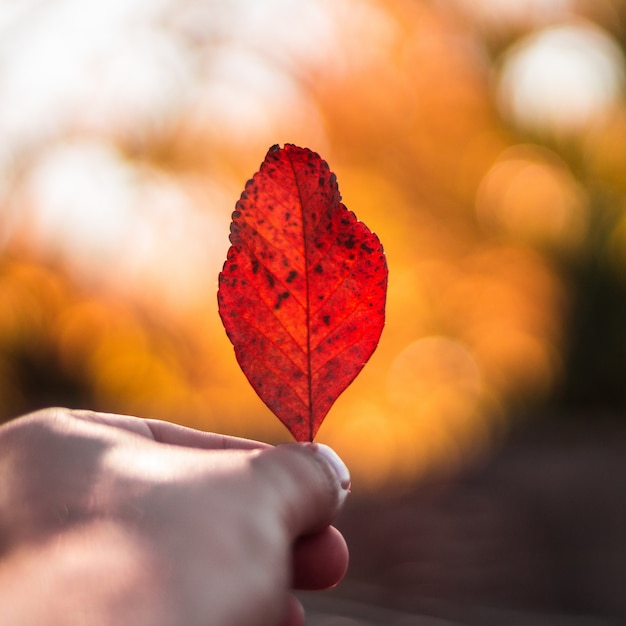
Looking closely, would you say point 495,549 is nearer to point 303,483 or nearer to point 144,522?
point 303,483

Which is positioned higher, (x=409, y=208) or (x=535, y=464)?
(x=409, y=208)

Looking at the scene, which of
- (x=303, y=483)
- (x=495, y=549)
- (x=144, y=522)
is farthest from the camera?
(x=495, y=549)

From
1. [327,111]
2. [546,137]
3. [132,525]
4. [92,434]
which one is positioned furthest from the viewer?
[546,137]

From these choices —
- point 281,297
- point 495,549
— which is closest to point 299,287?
point 281,297

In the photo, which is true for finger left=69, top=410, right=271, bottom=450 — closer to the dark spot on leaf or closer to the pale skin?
the pale skin

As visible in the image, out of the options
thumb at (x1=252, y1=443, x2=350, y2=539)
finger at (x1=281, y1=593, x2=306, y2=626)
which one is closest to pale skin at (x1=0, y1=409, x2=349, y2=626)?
thumb at (x1=252, y1=443, x2=350, y2=539)

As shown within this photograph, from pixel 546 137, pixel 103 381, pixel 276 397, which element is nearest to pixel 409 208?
pixel 546 137

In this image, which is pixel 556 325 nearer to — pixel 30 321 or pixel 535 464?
pixel 535 464
